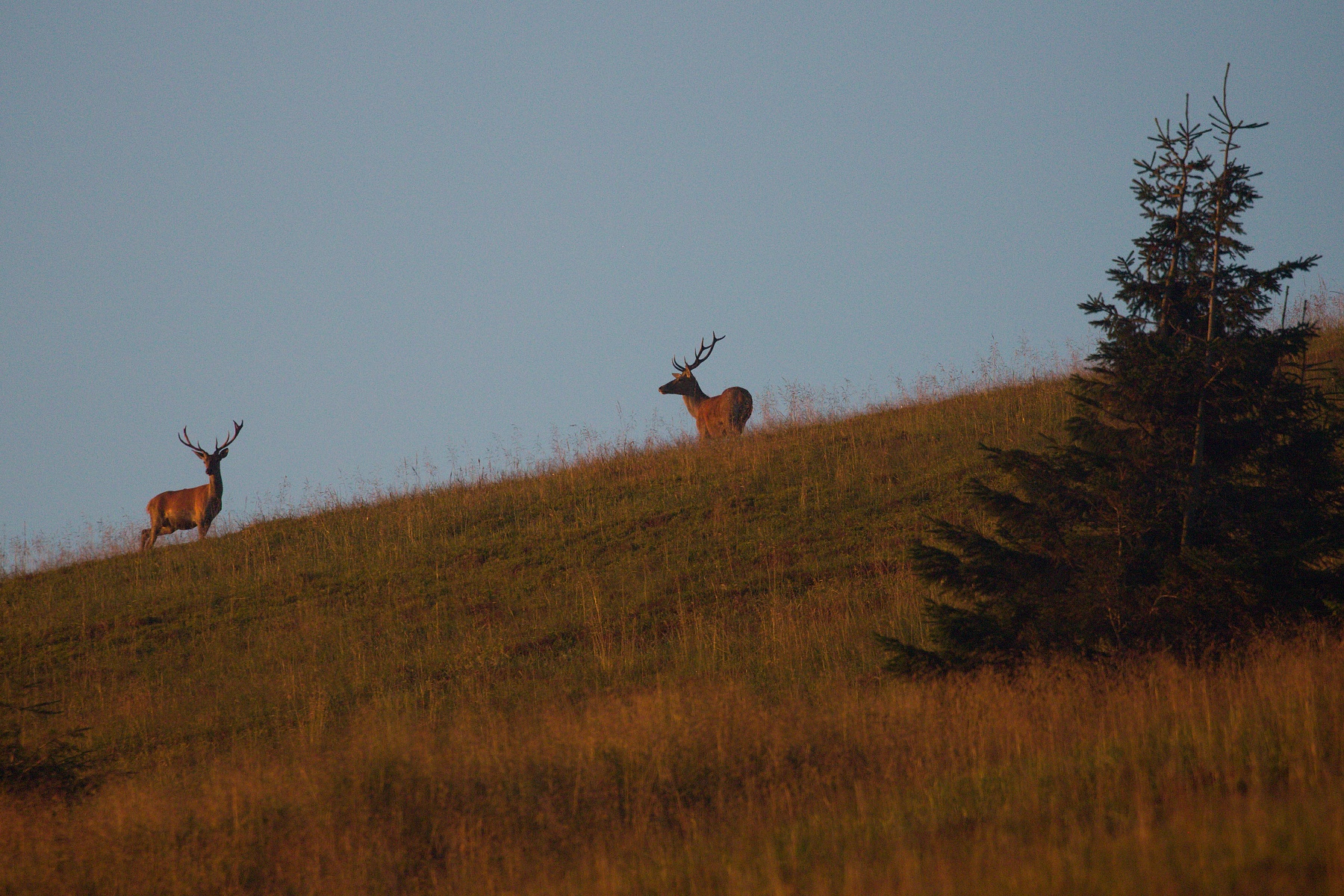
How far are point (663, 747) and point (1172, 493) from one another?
3689mm

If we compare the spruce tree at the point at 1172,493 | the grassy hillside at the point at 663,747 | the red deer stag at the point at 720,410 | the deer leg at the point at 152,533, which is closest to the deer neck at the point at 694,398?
the red deer stag at the point at 720,410

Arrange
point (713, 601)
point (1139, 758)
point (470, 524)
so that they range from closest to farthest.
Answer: point (1139, 758)
point (713, 601)
point (470, 524)

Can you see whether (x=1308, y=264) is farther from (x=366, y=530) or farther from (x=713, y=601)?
(x=366, y=530)

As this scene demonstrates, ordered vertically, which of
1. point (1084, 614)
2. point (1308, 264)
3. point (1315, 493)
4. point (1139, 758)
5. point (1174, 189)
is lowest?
point (1139, 758)

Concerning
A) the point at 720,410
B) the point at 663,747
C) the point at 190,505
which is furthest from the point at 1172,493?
the point at 190,505

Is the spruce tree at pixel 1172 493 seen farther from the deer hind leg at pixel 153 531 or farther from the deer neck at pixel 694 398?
the deer hind leg at pixel 153 531

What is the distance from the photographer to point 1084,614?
646 centimetres

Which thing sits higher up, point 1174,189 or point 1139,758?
point 1174,189

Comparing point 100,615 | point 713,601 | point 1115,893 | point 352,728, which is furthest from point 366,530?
point 1115,893

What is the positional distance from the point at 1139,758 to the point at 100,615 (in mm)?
12600

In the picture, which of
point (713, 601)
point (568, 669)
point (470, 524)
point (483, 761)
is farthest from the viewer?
point (470, 524)

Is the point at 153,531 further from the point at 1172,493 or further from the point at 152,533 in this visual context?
the point at 1172,493

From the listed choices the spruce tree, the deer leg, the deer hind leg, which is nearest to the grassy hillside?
the spruce tree

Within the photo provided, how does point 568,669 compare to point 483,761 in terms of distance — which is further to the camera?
point 568,669
